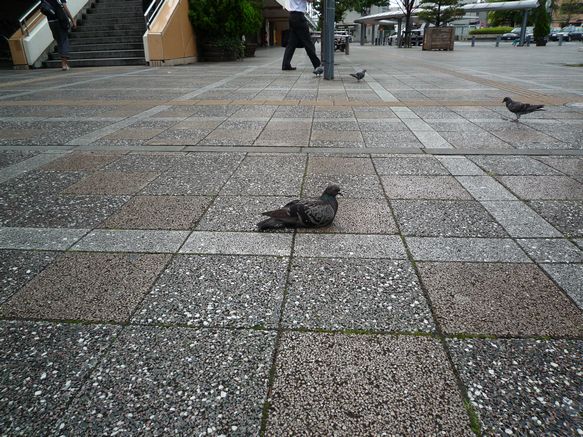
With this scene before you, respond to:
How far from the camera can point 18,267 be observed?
9.09 feet

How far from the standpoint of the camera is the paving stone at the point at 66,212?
341 cm

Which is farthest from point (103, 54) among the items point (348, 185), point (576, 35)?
point (576, 35)

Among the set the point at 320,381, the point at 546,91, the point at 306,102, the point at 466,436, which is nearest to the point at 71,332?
the point at 320,381

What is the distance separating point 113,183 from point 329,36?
8.95m

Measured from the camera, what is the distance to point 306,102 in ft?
28.8

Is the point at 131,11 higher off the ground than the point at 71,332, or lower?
higher

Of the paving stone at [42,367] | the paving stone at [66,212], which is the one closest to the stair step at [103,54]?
the paving stone at [66,212]

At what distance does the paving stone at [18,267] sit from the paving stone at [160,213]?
574 millimetres

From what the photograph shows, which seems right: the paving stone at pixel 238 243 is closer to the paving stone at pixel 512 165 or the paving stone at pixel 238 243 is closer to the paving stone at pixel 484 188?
the paving stone at pixel 484 188

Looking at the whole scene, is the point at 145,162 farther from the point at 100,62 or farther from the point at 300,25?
the point at 100,62

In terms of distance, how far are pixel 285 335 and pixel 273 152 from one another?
3.49 m

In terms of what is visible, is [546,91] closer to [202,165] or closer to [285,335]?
[202,165]

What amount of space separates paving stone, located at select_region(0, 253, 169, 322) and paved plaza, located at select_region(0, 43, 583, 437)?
0.01 meters

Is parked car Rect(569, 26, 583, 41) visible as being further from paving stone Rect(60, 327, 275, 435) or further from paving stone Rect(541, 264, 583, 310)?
paving stone Rect(60, 327, 275, 435)
